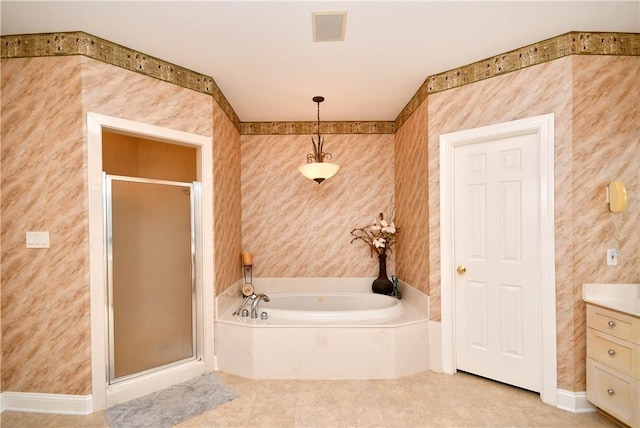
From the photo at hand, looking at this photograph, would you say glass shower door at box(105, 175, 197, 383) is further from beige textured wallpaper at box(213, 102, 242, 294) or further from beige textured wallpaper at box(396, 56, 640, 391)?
beige textured wallpaper at box(396, 56, 640, 391)

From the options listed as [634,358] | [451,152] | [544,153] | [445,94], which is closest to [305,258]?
[451,152]

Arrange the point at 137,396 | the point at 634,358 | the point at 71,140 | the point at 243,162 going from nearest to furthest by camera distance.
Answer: the point at 634,358
the point at 71,140
the point at 137,396
the point at 243,162

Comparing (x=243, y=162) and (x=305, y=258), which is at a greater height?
(x=243, y=162)

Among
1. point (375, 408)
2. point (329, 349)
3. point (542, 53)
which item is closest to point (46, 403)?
point (329, 349)

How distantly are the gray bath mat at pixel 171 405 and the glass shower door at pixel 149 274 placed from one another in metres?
0.22

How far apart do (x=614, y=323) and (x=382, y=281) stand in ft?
6.92

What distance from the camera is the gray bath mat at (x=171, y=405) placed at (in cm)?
223

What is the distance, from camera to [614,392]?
2.09 metres

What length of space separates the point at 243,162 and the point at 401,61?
7.34ft

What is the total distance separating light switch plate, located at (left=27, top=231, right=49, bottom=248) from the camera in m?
2.33

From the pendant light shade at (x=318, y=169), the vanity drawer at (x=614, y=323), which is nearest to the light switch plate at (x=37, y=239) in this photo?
the pendant light shade at (x=318, y=169)

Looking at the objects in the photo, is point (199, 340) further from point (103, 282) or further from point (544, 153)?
point (544, 153)

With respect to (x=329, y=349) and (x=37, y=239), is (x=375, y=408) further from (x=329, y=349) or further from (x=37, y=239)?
(x=37, y=239)

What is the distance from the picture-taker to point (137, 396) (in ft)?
8.31
